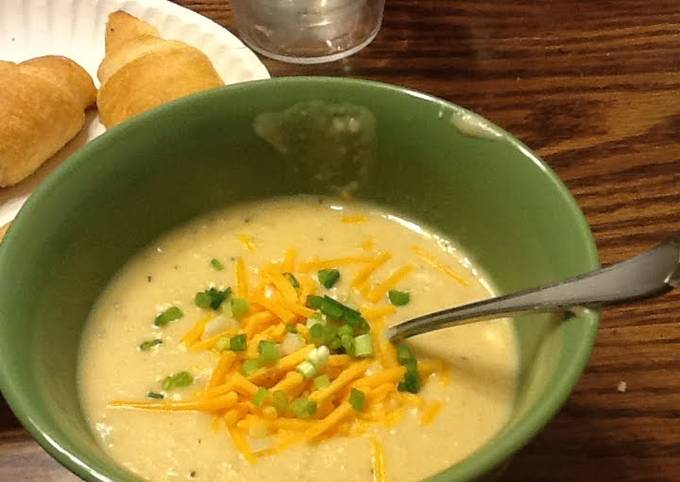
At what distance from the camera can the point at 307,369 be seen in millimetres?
771

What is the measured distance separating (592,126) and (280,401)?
642 millimetres

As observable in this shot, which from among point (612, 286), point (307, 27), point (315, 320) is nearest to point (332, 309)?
point (315, 320)

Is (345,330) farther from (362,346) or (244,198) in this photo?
(244,198)

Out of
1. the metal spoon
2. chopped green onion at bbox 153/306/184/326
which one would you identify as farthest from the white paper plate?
the metal spoon

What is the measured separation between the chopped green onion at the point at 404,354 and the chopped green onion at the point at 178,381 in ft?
0.60

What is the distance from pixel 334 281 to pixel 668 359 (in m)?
0.34

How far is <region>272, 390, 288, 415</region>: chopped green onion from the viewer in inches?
29.7

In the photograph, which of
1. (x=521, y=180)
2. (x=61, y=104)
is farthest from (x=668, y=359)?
(x=61, y=104)

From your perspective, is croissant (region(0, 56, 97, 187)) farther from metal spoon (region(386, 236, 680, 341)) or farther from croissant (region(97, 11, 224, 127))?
metal spoon (region(386, 236, 680, 341))

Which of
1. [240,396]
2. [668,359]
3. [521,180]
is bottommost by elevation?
[240,396]

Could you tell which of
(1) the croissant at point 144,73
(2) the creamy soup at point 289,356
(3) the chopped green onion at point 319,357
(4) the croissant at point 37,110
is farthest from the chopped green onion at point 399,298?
(4) the croissant at point 37,110

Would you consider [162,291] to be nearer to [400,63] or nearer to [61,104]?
[61,104]

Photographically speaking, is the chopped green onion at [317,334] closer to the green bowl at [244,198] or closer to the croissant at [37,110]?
the green bowl at [244,198]

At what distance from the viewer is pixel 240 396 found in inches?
30.5
